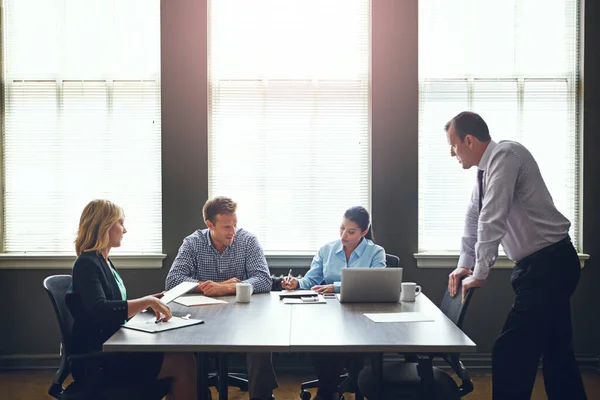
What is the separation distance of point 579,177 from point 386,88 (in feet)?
5.21

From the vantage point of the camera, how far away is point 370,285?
2979 millimetres

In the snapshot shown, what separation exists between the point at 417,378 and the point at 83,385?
1495 mm

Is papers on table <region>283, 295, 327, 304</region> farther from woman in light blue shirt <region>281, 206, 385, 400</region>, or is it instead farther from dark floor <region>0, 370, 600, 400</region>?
dark floor <region>0, 370, 600, 400</region>

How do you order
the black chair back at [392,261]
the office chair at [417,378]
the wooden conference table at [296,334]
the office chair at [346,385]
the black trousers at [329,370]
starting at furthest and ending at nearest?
the black chair back at [392,261]
the black trousers at [329,370]
the office chair at [346,385]
the office chair at [417,378]
the wooden conference table at [296,334]

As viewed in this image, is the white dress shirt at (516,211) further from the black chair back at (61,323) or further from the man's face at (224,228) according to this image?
the black chair back at (61,323)

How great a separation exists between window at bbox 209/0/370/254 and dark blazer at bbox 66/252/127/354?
1884 mm

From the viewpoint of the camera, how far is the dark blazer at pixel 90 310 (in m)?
2.46

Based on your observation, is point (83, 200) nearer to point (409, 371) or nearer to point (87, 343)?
point (87, 343)

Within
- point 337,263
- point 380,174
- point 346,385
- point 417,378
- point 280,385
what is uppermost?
point 380,174

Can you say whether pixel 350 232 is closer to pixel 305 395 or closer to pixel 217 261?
pixel 217 261

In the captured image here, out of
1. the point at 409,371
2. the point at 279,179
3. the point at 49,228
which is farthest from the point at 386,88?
the point at 49,228

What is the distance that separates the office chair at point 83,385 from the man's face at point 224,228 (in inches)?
41.3

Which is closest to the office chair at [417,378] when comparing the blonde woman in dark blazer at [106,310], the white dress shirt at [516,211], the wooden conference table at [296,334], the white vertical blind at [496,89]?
the wooden conference table at [296,334]

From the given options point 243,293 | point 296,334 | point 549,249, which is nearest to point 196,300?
point 243,293
